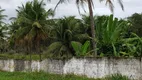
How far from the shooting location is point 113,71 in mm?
15680

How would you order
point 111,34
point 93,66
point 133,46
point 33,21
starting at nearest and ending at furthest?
1. point 133,46
2. point 93,66
3. point 111,34
4. point 33,21

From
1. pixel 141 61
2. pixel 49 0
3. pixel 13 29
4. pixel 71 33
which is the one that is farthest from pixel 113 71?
pixel 13 29

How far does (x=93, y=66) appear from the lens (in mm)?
16812

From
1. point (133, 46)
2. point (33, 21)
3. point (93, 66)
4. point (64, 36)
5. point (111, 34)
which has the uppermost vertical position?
point (33, 21)

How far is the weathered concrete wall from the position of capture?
14719mm

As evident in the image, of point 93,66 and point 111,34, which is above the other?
point 111,34

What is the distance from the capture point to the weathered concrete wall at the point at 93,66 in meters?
14.7

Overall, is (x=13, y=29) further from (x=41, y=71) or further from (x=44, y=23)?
(x=41, y=71)

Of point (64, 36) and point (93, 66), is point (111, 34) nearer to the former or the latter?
point (93, 66)

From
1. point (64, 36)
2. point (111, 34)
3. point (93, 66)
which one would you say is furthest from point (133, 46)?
point (64, 36)

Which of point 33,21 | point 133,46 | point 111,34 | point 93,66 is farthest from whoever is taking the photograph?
point 33,21

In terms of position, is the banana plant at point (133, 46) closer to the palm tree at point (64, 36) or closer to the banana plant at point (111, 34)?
the banana plant at point (111, 34)

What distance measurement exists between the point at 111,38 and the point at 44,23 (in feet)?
46.9

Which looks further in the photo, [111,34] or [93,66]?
[111,34]
